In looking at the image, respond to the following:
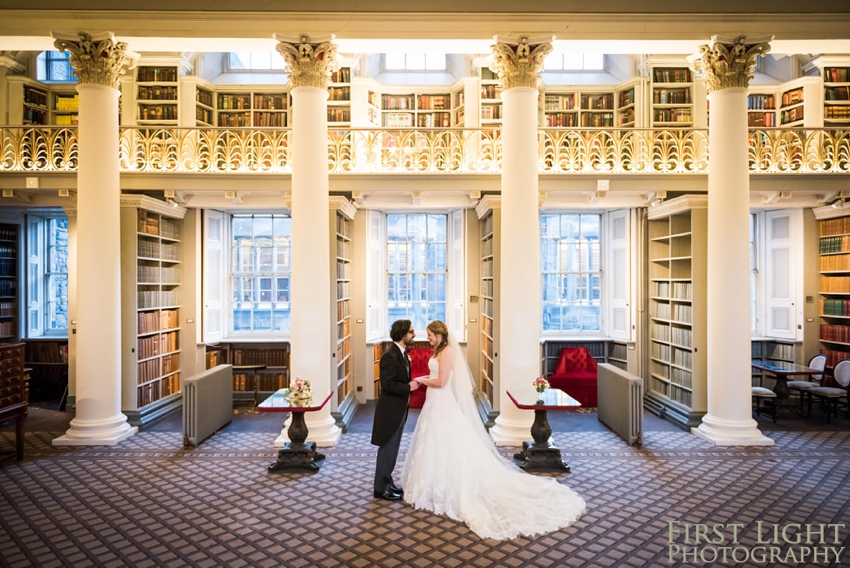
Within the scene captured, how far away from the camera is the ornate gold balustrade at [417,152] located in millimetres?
8398

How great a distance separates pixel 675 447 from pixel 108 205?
7.62 m

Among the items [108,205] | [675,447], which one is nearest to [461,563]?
[675,447]

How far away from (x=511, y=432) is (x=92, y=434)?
16.9 feet

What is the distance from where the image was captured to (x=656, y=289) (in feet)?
31.6

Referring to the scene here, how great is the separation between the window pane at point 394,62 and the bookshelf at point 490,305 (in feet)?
11.4

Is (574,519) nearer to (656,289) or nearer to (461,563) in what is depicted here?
(461,563)

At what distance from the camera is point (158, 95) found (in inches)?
392

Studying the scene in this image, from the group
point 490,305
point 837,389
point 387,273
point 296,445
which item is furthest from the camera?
point 387,273

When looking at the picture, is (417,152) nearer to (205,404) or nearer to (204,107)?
(204,107)

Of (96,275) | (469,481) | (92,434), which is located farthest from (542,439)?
(96,275)

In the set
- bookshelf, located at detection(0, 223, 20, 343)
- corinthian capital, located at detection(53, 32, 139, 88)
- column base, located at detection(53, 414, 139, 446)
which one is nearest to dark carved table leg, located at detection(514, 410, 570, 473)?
column base, located at detection(53, 414, 139, 446)

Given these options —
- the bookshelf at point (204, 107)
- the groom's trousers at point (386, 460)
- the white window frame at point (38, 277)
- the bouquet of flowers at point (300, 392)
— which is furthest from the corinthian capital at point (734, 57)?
the white window frame at point (38, 277)

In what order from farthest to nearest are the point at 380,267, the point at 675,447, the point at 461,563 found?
1. the point at 380,267
2. the point at 675,447
3. the point at 461,563

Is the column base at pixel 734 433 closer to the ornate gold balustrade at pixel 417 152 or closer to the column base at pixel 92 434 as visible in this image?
the ornate gold balustrade at pixel 417 152
